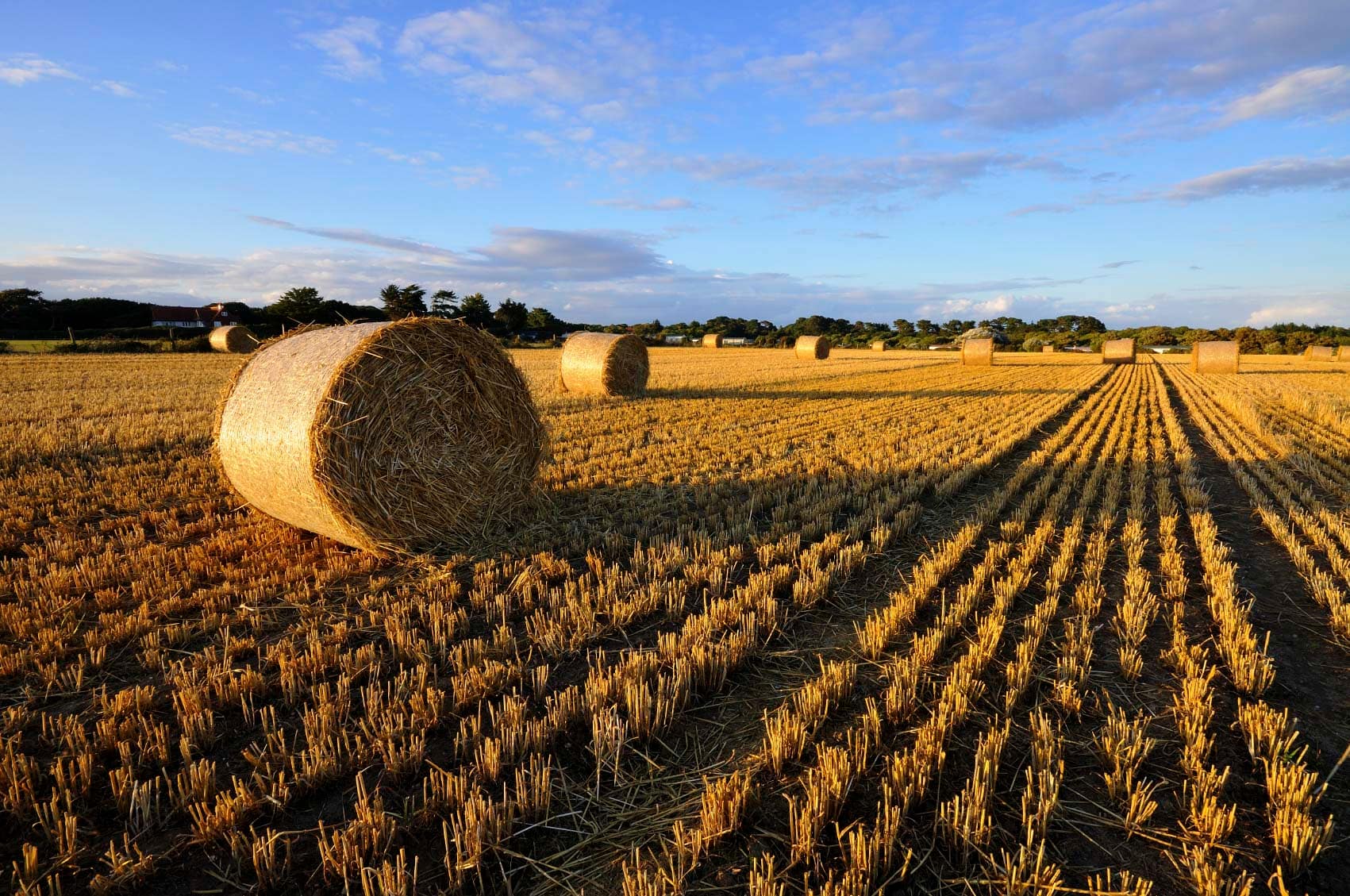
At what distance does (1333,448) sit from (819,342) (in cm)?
2657

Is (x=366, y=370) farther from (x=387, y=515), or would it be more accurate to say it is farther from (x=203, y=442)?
(x=203, y=442)

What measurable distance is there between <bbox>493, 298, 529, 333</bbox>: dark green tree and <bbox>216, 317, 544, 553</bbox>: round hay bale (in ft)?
194

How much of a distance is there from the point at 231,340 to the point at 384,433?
110 feet

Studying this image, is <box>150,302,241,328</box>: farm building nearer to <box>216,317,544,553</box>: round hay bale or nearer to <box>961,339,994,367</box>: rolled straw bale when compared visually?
<box>961,339,994,367</box>: rolled straw bale

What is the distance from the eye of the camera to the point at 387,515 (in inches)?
225

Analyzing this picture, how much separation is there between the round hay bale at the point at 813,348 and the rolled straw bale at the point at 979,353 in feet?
22.8

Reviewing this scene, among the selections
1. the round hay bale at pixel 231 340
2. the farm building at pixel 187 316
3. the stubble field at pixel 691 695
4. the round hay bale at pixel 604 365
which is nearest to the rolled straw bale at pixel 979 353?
the round hay bale at pixel 604 365

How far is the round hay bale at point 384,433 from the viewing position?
5.53 meters

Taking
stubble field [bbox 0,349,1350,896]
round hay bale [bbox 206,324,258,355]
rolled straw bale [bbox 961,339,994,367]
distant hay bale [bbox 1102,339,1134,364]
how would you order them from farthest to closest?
distant hay bale [bbox 1102,339,1134,364] → rolled straw bale [bbox 961,339,994,367] → round hay bale [bbox 206,324,258,355] → stubble field [bbox 0,349,1350,896]

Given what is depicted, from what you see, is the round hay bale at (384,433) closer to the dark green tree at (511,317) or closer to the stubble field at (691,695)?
the stubble field at (691,695)

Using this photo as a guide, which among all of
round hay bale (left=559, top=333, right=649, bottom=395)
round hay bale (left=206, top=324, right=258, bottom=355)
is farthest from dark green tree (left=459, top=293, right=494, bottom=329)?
round hay bale (left=559, top=333, right=649, bottom=395)

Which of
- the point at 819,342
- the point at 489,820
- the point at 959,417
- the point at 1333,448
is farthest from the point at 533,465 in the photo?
the point at 819,342

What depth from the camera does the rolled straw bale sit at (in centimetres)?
3469

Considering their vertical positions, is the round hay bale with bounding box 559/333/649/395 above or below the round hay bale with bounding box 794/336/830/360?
below
